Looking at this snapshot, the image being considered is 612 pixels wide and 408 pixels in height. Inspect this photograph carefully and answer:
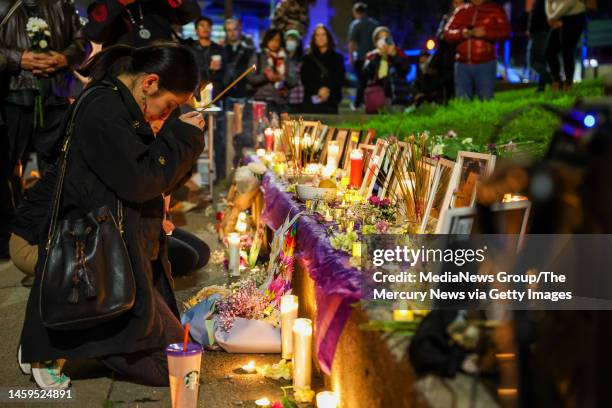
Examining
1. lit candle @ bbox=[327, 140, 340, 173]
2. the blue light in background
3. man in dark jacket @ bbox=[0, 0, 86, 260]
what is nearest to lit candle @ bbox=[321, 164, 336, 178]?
lit candle @ bbox=[327, 140, 340, 173]

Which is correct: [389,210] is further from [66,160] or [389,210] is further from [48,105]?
[48,105]

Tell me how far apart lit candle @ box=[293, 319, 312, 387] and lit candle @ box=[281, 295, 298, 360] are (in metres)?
0.35

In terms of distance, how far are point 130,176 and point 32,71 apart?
3373 millimetres

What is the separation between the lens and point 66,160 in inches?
141

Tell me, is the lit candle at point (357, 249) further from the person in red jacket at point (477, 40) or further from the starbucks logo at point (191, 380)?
the person in red jacket at point (477, 40)

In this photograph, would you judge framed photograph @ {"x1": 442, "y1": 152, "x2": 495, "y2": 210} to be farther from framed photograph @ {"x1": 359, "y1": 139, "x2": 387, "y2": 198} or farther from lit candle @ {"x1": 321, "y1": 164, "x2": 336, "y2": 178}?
lit candle @ {"x1": 321, "y1": 164, "x2": 336, "y2": 178}

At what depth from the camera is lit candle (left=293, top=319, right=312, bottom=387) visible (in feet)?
11.4

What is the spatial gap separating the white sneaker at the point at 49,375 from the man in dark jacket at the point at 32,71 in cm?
305

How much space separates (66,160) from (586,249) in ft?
8.19

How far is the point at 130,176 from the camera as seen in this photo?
3.44 metres

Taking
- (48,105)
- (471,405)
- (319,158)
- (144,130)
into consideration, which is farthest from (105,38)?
(471,405)

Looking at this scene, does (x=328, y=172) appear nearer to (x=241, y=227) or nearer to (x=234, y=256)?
(x=234, y=256)

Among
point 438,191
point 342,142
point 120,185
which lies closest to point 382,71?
point 342,142

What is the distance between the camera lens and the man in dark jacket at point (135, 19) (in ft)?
19.7
